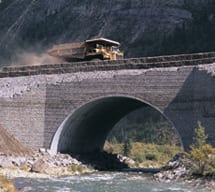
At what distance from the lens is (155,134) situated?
193 ft

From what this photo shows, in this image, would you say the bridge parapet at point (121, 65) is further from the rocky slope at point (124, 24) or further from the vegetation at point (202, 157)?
the rocky slope at point (124, 24)

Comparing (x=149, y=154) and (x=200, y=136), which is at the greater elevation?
(x=200, y=136)

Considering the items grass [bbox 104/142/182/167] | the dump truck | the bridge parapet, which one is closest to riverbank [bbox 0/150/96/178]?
the bridge parapet

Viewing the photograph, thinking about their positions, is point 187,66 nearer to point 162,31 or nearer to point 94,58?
point 94,58

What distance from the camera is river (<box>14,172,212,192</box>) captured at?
25.4 meters

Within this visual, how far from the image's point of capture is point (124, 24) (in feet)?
270

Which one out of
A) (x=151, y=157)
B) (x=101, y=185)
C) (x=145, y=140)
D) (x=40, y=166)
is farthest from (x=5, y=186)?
(x=145, y=140)

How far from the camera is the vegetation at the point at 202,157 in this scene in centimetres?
2738

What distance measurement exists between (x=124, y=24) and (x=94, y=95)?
1950 inches

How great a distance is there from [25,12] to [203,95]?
7351cm

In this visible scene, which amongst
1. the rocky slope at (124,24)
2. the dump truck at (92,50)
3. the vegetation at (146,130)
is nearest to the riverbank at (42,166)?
the dump truck at (92,50)

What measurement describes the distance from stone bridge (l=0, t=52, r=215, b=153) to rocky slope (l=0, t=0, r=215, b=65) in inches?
1532

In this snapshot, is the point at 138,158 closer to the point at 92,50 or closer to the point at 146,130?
the point at 92,50

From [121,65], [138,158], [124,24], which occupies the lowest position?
[138,158]
